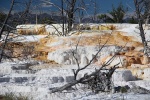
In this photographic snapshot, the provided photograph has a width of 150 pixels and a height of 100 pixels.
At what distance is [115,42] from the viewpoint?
17.2 m

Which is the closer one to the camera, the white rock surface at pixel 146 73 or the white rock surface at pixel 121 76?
the white rock surface at pixel 121 76

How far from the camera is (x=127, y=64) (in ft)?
46.2

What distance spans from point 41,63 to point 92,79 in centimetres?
715

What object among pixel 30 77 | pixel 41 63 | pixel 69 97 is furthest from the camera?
pixel 41 63

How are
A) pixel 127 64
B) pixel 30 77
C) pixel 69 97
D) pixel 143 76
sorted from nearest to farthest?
pixel 69 97, pixel 30 77, pixel 143 76, pixel 127 64

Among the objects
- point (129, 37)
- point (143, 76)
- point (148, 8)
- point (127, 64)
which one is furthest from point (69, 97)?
point (148, 8)

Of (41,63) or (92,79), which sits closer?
(92,79)

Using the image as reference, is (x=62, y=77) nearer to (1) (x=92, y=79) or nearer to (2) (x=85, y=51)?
(1) (x=92, y=79)

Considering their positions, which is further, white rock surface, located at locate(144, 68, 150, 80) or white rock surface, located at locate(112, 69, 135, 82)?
white rock surface, located at locate(144, 68, 150, 80)

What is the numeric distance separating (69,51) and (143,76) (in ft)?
14.2

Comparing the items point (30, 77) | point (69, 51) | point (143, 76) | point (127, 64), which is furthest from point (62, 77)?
point (69, 51)

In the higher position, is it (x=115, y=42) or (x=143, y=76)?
(x=115, y=42)

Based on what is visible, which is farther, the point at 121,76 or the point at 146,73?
the point at 146,73

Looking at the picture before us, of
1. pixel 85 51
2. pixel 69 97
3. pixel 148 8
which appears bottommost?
pixel 69 97
